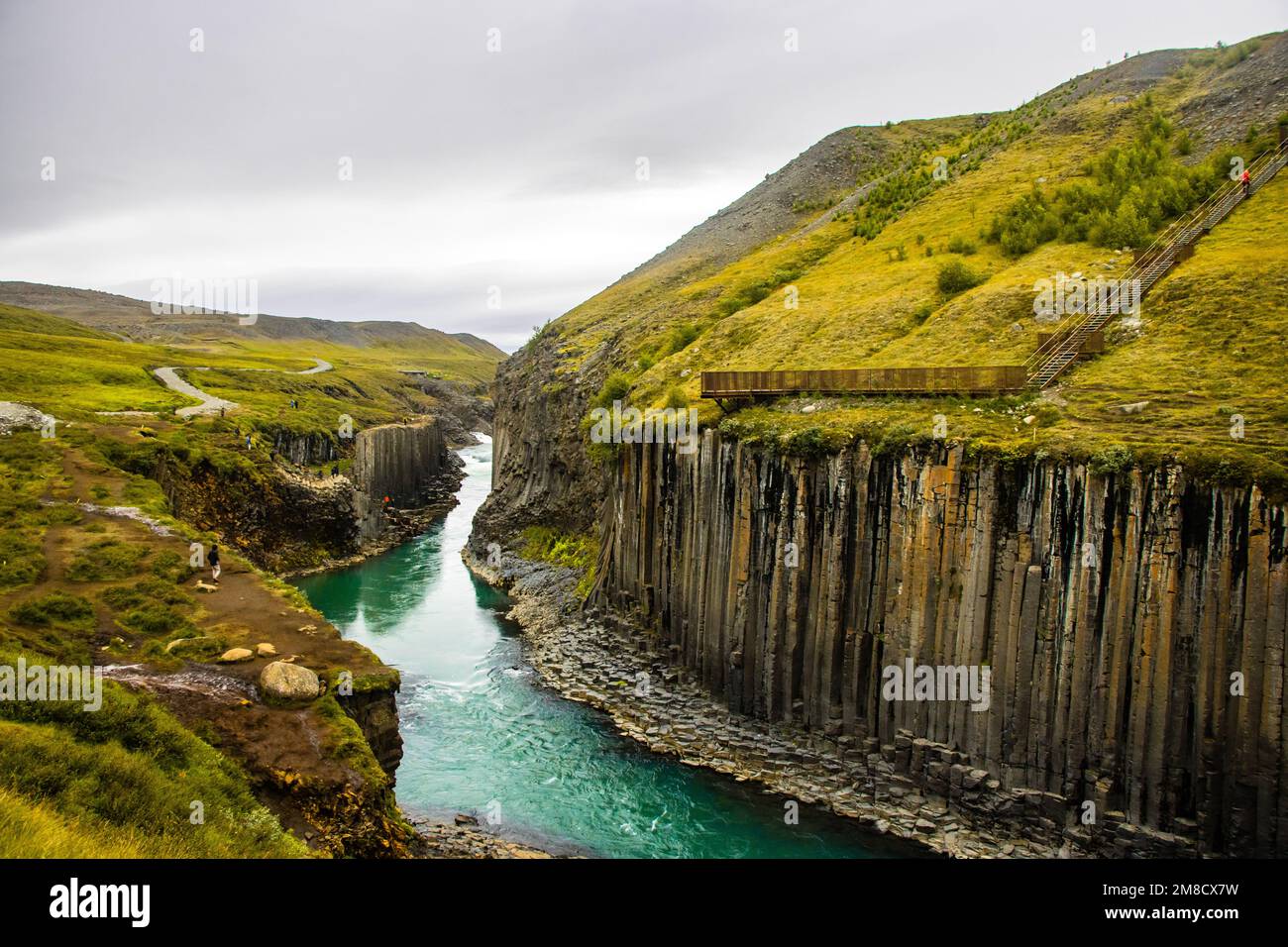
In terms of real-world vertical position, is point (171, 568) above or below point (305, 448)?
below

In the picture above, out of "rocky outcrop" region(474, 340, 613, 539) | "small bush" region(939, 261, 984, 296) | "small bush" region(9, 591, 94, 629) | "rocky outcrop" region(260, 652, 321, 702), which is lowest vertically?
"rocky outcrop" region(260, 652, 321, 702)

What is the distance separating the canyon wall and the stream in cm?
424

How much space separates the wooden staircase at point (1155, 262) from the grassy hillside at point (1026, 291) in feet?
2.26

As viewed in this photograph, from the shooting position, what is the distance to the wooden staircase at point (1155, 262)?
28.8 meters

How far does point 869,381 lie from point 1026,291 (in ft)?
32.2

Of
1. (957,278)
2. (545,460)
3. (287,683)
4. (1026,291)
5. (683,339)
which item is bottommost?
(287,683)

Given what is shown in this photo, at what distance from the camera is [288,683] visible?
20.1m

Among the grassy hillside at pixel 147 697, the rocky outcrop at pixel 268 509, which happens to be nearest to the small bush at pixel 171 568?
the grassy hillside at pixel 147 697

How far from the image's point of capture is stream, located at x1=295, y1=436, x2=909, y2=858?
24.6m

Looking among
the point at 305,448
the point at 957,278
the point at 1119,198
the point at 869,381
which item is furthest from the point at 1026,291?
the point at 305,448

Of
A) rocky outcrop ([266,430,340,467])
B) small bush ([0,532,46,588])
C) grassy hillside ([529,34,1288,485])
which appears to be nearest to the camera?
grassy hillside ([529,34,1288,485])

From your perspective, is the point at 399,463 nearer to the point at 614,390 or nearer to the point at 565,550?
the point at 565,550

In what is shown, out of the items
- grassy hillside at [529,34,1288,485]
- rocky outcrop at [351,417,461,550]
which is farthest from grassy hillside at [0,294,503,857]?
grassy hillside at [529,34,1288,485]

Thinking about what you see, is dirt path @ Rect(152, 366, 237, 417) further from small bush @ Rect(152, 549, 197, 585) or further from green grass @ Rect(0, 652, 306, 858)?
green grass @ Rect(0, 652, 306, 858)
